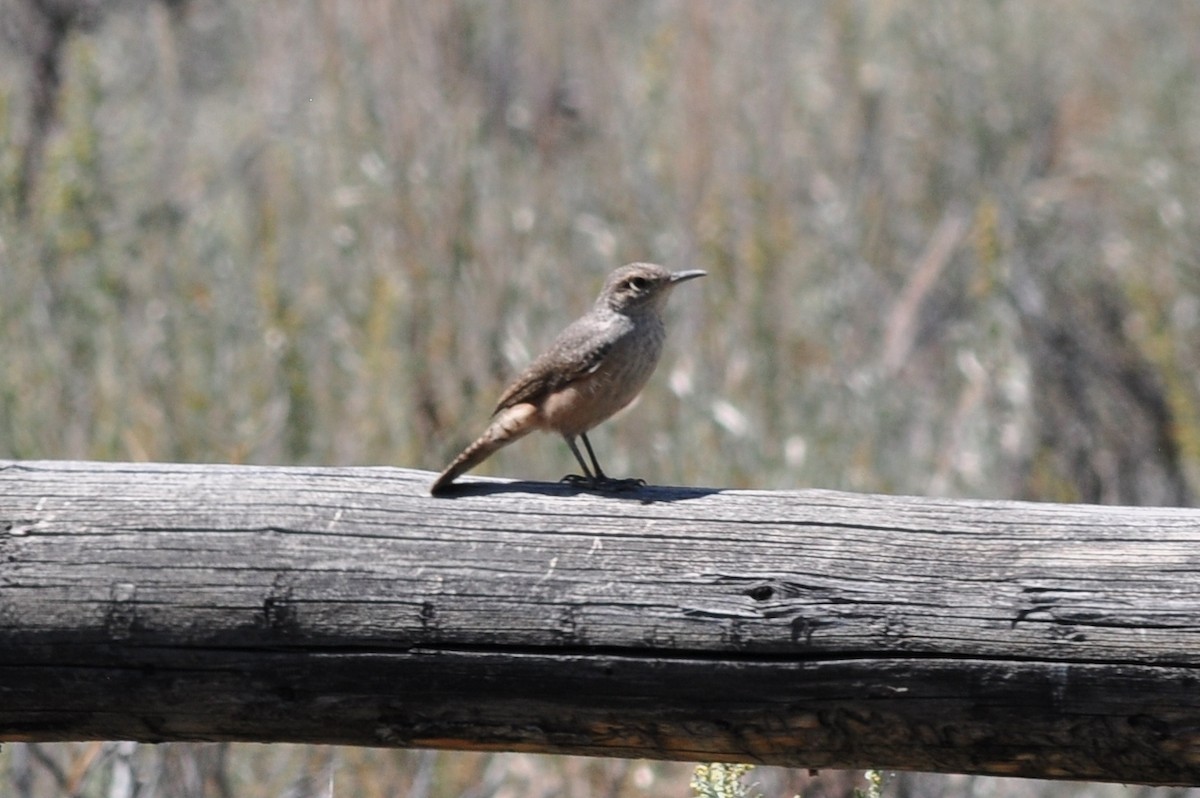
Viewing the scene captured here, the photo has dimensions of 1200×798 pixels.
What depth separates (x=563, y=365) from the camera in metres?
3.83

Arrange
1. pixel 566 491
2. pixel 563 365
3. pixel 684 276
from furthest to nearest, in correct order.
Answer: pixel 684 276 < pixel 563 365 < pixel 566 491

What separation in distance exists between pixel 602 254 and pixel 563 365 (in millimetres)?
3785

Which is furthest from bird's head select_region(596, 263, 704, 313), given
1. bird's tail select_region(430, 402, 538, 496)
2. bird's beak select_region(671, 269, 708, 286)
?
bird's tail select_region(430, 402, 538, 496)

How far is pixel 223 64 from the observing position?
498 inches

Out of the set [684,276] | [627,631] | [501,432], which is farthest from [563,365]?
[627,631]

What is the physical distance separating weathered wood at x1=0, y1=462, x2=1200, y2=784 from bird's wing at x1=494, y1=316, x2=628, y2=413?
1.47 m

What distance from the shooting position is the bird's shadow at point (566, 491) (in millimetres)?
2488

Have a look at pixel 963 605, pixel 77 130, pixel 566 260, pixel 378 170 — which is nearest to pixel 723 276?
pixel 566 260

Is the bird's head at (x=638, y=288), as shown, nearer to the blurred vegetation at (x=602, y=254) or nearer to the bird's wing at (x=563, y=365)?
the bird's wing at (x=563, y=365)

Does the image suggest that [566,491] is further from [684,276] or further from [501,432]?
[684,276]

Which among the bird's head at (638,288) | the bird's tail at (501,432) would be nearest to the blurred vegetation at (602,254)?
the bird's tail at (501,432)

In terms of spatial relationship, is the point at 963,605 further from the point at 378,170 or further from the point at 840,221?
the point at 840,221

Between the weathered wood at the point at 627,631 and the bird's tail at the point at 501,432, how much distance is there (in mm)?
619

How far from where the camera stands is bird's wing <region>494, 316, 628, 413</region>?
3.83m
